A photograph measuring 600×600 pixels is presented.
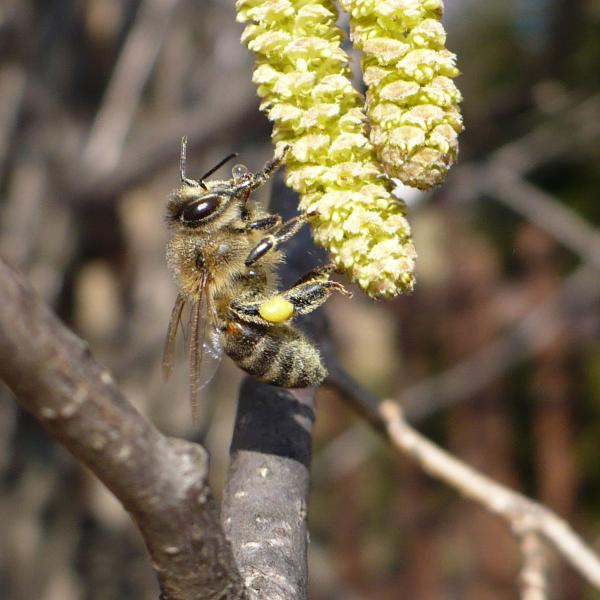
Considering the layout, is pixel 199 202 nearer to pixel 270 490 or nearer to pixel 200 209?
pixel 200 209

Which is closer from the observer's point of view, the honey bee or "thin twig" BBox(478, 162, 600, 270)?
the honey bee

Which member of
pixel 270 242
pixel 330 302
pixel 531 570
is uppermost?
pixel 270 242

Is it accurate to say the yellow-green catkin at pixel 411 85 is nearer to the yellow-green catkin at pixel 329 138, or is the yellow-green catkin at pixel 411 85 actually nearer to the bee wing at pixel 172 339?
the yellow-green catkin at pixel 329 138

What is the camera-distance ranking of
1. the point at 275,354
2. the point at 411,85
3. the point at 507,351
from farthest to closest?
the point at 507,351
the point at 275,354
the point at 411,85

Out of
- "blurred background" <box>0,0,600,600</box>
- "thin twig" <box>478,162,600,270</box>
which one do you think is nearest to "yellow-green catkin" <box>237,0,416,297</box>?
"blurred background" <box>0,0,600,600</box>

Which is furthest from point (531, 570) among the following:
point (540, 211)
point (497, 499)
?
point (540, 211)

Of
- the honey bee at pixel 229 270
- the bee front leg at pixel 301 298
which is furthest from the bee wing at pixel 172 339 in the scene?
the bee front leg at pixel 301 298

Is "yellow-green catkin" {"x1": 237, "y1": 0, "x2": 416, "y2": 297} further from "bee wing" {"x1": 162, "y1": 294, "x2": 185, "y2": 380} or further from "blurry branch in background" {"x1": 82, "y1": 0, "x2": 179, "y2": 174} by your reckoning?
"blurry branch in background" {"x1": 82, "y1": 0, "x2": 179, "y2": 174}

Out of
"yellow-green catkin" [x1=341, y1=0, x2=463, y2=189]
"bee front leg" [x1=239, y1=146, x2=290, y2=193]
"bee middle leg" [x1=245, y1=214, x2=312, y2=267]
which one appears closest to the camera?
"yellow-green catkin" [x1=341, y1=0, x2=463, y2=189]

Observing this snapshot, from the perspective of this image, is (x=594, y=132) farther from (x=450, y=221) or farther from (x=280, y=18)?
(x=280, y=18)
